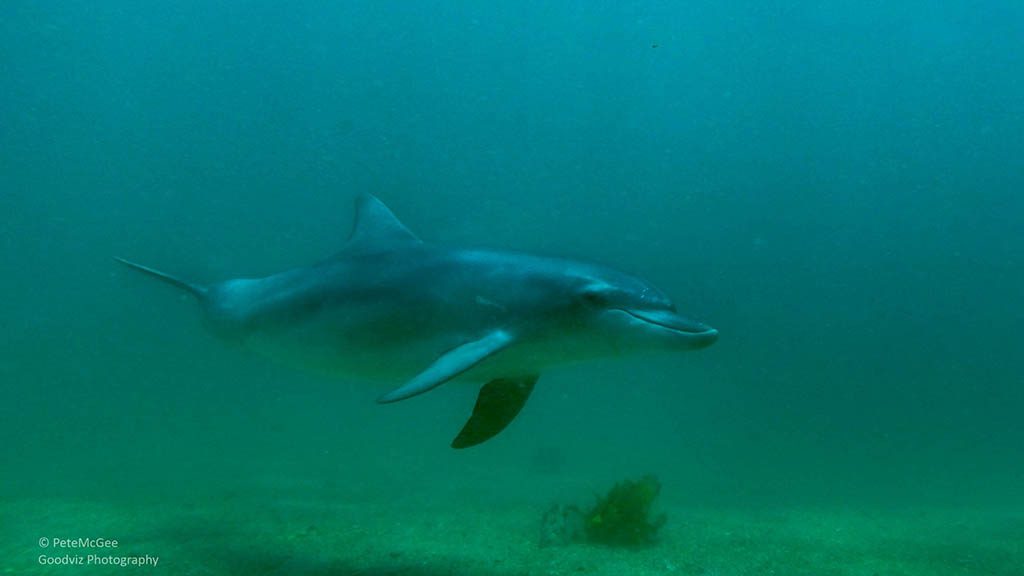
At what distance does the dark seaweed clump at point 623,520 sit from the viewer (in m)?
8.39

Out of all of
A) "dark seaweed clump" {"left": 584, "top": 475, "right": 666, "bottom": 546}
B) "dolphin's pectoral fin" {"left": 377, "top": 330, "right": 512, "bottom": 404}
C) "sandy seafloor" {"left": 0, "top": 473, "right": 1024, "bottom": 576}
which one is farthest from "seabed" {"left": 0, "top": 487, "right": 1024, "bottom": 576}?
"dolphin's pectoral fin" {"left": 377, "top": 330, "right": 512, "bottom": 404}

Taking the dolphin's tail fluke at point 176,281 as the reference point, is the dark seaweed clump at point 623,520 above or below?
below

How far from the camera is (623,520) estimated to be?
8.70m

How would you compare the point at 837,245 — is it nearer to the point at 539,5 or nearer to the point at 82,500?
the point at 539,5

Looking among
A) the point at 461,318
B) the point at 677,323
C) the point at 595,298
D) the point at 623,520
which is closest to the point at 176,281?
the point at 461,318

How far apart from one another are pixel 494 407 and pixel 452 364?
0.98 meters

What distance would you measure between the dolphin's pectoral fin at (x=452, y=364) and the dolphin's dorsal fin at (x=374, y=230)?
5.42 ft

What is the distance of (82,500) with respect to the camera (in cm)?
1129

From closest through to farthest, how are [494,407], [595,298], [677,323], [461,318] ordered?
[677,323]
[595,298]
[461,318]
[494,407]

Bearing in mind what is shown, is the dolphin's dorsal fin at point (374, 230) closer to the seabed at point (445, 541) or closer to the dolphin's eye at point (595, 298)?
the dolphin's eye at point (595, 298)

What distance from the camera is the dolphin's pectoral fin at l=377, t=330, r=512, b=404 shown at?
4188 millimetres

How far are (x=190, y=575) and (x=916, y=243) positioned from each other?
162 ft

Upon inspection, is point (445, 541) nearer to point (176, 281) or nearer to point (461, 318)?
point (461, 318)

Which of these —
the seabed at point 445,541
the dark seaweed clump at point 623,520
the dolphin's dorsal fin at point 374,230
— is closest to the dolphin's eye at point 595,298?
the dolphin's dorsal fin at point 374,230
